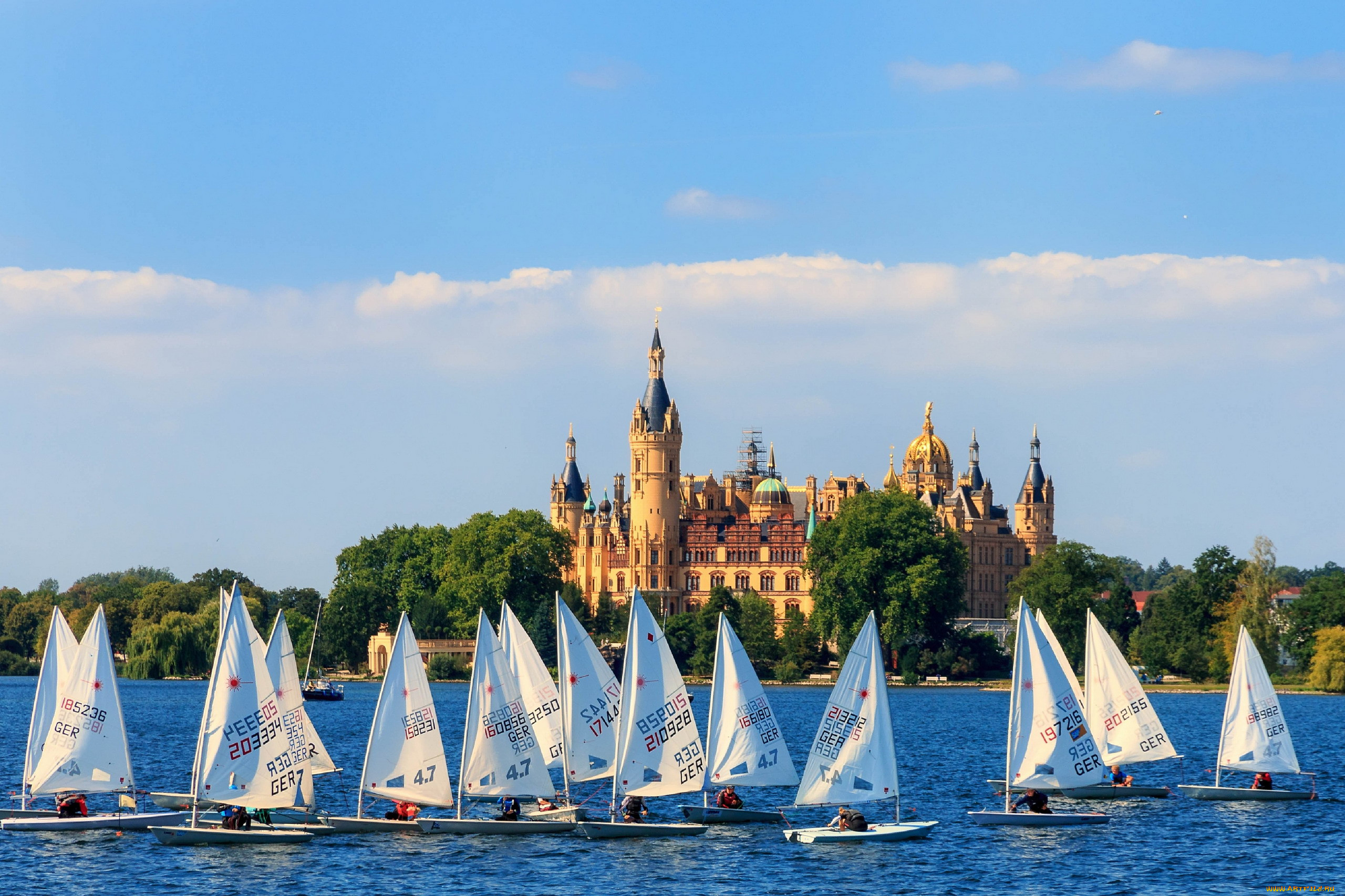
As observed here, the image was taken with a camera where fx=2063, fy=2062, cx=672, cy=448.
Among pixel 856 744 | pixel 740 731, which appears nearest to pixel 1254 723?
pixel 856 744

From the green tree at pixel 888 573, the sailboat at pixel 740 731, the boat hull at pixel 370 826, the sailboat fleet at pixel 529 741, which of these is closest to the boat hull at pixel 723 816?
the sailboat fleet at pixel 529 741

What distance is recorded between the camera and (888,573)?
16312cm

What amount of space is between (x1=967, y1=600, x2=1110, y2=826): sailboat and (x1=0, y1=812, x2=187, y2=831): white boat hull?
21.8m

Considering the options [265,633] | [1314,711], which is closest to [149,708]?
[265,633]

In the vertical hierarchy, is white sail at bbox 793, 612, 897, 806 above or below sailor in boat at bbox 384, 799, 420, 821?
above

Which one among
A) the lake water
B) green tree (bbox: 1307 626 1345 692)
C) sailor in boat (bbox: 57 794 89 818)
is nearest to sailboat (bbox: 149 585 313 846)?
the lake water

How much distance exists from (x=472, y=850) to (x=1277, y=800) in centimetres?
2716

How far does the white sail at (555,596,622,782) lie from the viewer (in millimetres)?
54719

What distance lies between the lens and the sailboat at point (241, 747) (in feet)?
165

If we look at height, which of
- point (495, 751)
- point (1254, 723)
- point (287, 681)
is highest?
point (287, 681)

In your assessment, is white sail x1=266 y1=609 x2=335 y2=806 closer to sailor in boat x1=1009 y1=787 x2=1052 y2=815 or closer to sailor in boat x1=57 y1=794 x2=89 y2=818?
sailor in boat x1=57 y1=794 x2=89 y2=818

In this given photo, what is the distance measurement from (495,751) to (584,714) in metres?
3.17

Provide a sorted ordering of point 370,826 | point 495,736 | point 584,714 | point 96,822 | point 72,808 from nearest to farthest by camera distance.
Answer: point 495,736 < point 96,822 < point 72,808 < point 370,826 < point 584,714

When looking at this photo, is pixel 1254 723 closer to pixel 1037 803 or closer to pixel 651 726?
pixel 1037 803
